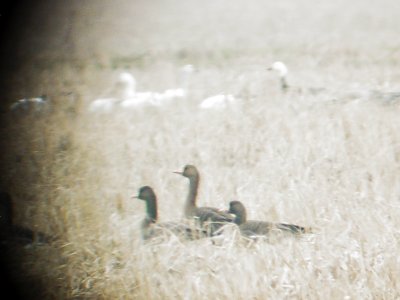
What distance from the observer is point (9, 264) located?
2.79m

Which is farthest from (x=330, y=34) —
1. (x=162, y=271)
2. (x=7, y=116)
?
(x=162, y=271)

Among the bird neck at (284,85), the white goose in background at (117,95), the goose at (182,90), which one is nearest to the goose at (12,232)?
A: the white goose in background at (117,95)

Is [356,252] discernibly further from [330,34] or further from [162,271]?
[330,34]

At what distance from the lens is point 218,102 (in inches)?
210

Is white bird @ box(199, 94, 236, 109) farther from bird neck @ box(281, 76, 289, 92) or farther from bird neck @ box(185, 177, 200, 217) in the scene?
bird neck @ box(185, 177, 200, 217)

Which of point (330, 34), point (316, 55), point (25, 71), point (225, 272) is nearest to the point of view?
point (225, 272)

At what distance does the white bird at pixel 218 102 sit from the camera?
5.20 metres

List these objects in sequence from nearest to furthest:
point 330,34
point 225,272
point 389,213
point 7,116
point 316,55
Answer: point 225,272, point 389,213, point 7,116, point 316,55, point 330,34

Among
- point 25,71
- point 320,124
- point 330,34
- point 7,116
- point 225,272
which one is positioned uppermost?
point 330,34

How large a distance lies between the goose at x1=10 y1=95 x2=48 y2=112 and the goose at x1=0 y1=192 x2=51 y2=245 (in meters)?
2.26

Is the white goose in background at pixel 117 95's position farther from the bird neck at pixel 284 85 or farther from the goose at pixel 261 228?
the goose at pixel 261 228

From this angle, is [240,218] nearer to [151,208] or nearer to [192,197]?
[192,197]

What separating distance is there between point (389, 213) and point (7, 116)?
359 cm

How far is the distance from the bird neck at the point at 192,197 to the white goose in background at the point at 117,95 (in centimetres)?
244
